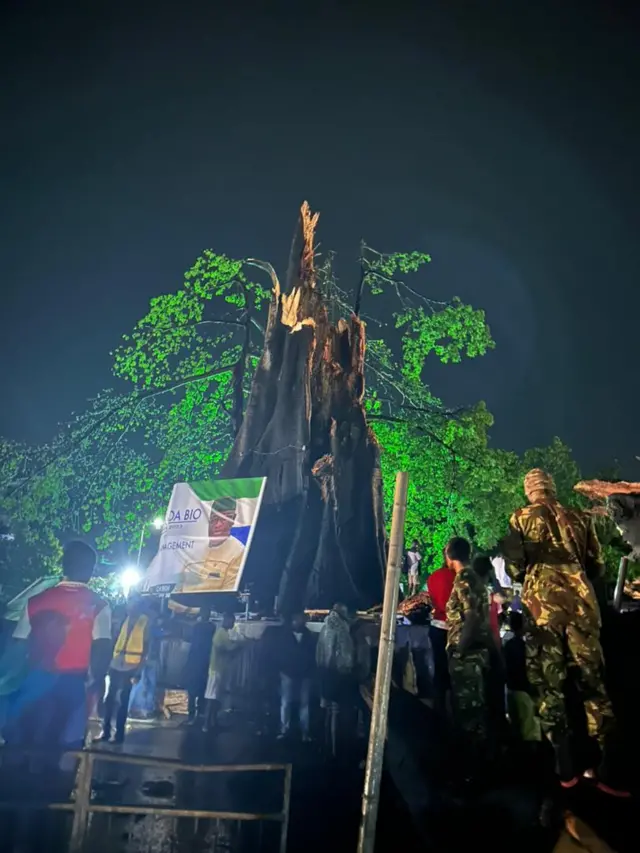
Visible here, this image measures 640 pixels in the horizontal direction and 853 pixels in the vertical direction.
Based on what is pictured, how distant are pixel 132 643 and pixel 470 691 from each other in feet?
19.4

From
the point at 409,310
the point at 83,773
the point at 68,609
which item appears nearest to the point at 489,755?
the point at 83,773

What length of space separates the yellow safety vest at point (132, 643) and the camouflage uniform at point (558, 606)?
6441 mm

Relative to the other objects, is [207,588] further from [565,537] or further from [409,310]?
[409,310]

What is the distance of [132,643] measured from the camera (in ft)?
31.8

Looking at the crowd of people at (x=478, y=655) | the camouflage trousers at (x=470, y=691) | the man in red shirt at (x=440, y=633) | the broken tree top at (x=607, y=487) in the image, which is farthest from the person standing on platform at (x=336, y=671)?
the broken tree top at (x=607, y=487)

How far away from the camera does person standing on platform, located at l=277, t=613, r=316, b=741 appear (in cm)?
821

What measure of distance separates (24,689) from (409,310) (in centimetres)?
1649

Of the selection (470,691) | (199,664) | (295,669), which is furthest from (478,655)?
(199,664)

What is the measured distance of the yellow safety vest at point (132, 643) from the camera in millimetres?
9594

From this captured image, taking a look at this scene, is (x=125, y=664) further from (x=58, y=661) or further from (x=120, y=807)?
(x=120, y=807)

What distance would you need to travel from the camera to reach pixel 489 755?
5.87 meters

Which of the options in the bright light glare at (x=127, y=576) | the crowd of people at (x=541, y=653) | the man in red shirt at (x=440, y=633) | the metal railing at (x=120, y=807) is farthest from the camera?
the bright light glare at (x=127, y=576)

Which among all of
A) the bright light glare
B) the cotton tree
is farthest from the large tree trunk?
the bright light glare

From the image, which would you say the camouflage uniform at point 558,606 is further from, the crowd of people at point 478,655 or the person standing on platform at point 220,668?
the person standing on platform at point 220,668
